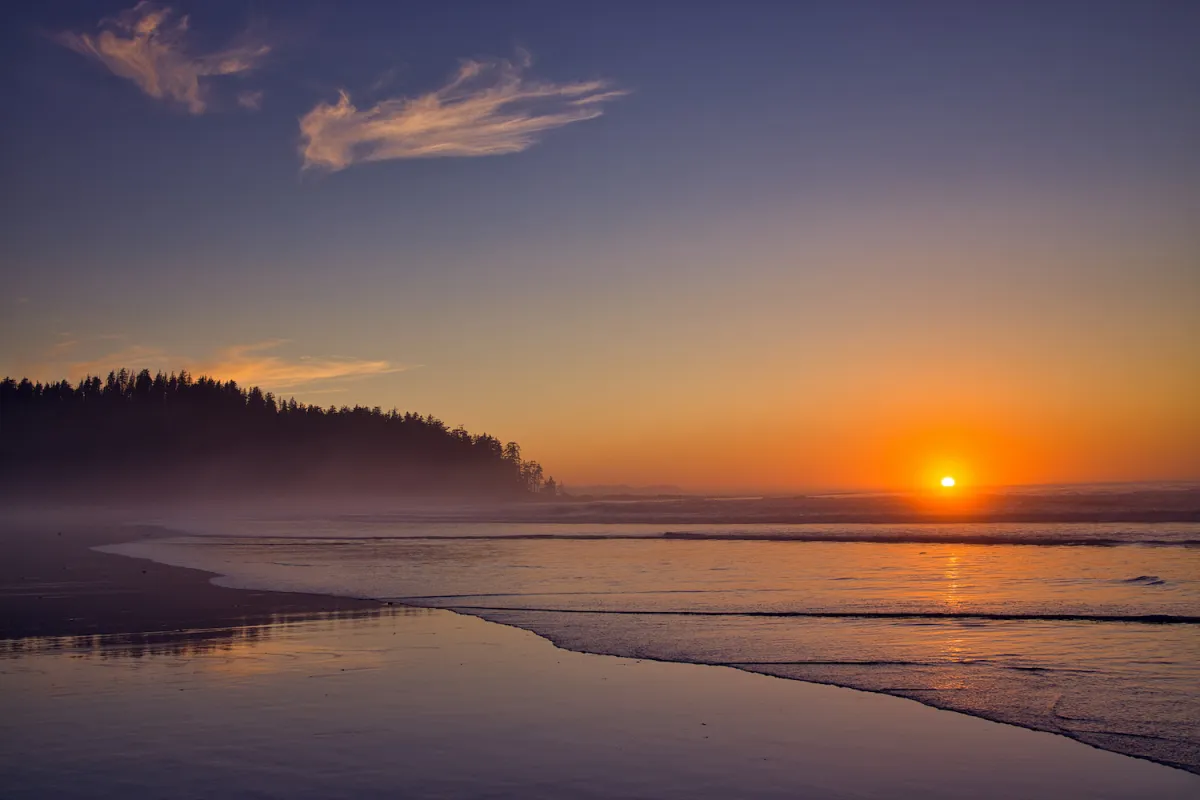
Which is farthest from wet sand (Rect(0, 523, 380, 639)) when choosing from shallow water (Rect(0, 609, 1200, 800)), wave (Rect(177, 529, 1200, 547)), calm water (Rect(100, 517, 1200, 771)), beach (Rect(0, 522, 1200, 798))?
wave (Rect(177, 529, 1200, 547))

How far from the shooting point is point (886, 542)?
103ft

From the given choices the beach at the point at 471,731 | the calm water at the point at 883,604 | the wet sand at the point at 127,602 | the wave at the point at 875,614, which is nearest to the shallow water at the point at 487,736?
the beach at the point at 471,731

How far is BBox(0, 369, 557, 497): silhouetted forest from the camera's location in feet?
427

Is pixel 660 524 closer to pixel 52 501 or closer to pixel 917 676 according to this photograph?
pixel 917 676

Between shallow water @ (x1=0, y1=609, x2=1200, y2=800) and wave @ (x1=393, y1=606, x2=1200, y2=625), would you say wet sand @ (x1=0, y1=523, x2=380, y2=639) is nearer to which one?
shallow water @ (x1=0, y1=609, x2=1200, y2=800)

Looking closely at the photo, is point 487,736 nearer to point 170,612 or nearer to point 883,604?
point 883,604

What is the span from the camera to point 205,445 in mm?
140125

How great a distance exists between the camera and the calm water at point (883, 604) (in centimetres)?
907

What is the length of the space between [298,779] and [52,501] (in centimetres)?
12903

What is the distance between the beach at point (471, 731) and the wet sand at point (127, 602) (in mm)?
1442

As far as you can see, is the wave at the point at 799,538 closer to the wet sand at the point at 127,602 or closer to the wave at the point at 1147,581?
the wave at the point at 1147,581

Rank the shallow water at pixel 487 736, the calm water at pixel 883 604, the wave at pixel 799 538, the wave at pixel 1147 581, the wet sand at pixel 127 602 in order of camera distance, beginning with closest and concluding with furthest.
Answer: the shallow water at pixel 487 736 < the calm water at pixel 883 604 < the wet sand at pixel 127 602 < the wave at pixel 1147 581 < the wave at pixel 799 538

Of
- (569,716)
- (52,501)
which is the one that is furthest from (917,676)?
(52,501)

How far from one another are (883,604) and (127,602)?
13.5 m
